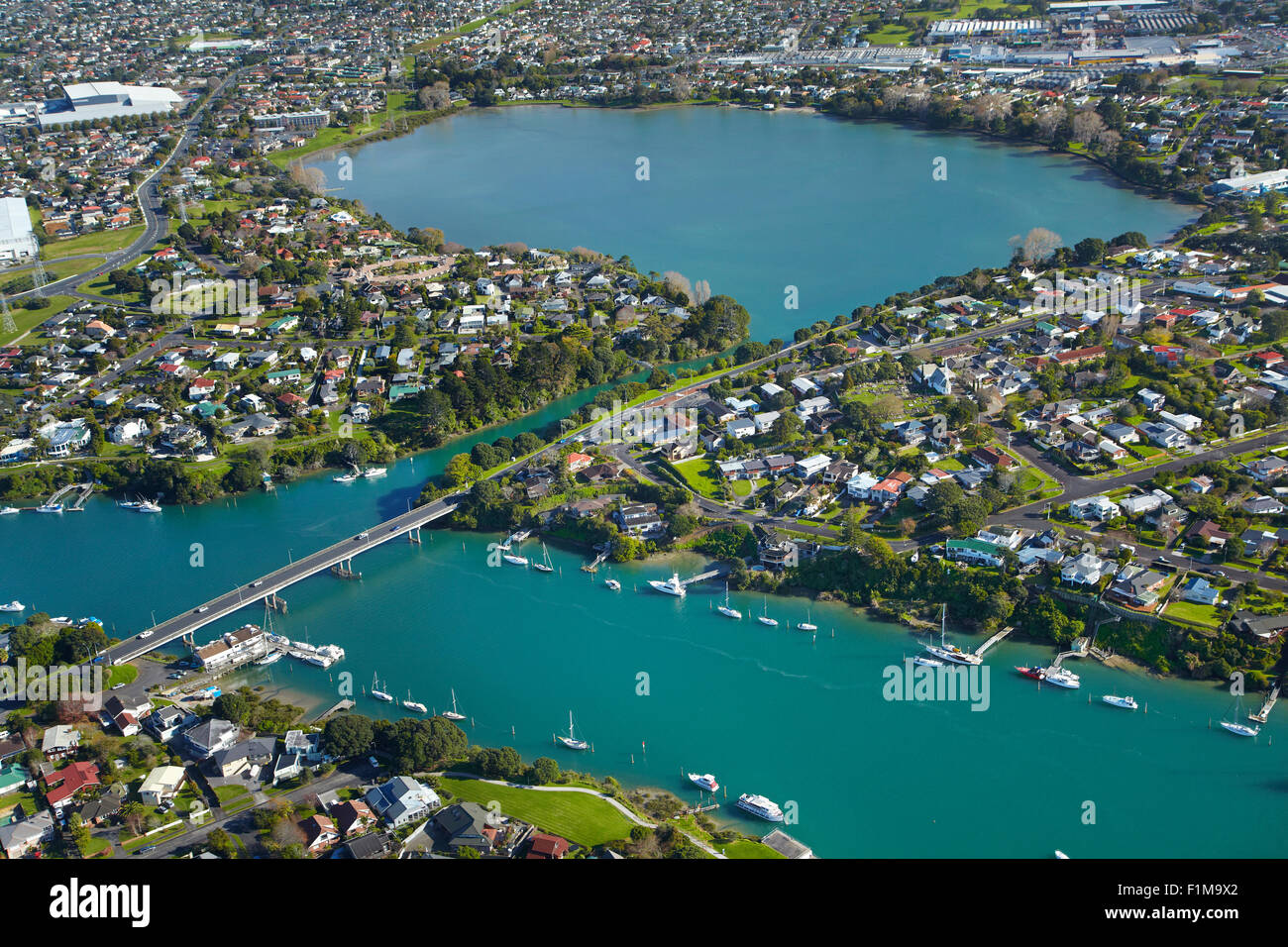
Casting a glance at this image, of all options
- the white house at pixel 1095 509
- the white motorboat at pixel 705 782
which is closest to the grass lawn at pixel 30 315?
the white motorboat at pixel 705 782

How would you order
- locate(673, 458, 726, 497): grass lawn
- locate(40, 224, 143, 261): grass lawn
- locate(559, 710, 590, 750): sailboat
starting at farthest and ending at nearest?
locate(40, 224, 143, 261): grass lawn < locate(673, 458, 726, 497): grass lawn < locate(559, 710, 590, 750): sailboat

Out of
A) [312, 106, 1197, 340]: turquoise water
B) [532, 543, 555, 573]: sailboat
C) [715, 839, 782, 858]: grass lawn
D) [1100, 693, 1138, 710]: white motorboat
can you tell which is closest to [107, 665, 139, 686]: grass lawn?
[532, 543, 555, 573]: sailboat

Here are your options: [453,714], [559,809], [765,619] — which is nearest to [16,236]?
[453,714]

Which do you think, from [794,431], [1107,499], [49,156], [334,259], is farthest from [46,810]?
[49,156]

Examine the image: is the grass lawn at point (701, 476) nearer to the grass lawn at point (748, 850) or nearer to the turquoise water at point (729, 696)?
the turquoise water at point (729, 696)

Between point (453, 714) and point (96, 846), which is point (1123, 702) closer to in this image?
point (453, 714)

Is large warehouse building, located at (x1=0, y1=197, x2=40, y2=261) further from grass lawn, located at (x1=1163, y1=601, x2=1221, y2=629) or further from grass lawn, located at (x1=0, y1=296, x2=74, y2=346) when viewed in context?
grass lawn, located at (x1=1163, y1=601, x2=1221, y2=629)
